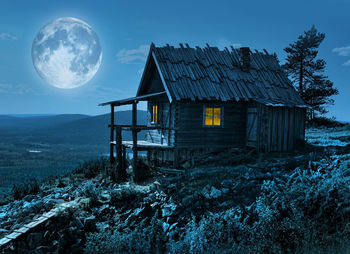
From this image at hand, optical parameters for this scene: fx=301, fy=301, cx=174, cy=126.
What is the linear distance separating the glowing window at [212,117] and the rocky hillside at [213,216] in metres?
5.71

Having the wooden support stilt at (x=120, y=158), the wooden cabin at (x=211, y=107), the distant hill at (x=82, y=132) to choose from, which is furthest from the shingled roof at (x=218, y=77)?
the distant hill at (x=82, y=132)

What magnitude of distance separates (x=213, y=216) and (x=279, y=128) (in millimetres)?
12409

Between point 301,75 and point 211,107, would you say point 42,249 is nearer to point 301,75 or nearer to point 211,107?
point 211,107

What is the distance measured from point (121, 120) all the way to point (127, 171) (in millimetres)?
136428

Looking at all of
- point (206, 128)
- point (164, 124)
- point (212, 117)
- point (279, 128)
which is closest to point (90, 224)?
point (206, 128)

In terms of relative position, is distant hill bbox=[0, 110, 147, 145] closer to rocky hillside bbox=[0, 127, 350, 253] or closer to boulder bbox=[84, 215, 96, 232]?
rocky hillside bbox=[0, 127, 350, 253]

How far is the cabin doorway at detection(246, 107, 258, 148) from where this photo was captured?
1780 cm

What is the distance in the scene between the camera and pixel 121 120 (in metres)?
152

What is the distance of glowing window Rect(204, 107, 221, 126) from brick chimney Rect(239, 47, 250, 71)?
13.9 ft

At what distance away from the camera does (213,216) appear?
7.00 metres

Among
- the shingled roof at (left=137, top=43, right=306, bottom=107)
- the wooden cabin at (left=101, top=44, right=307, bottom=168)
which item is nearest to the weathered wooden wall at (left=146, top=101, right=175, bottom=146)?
the wooden cabin at (left=101, top=44, right=307, bottom=168)

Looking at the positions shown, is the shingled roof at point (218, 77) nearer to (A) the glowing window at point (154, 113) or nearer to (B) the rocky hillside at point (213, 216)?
(A) the glowing window at point (154, 113)

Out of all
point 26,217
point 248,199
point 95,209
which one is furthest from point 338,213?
point 26,217

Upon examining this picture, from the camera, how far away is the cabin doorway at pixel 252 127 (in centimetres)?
1780
